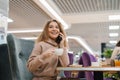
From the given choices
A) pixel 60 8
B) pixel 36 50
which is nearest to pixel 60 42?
pixel 36 50

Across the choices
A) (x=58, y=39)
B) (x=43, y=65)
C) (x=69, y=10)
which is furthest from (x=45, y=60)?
(x=69, y=10)

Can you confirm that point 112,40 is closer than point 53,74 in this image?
No

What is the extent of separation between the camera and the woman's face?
2.21m

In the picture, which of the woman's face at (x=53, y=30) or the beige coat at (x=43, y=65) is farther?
the woman's face at (x=53, y=30)

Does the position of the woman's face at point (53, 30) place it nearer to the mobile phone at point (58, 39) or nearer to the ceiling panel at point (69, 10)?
the mobile phone at point (58, 39)

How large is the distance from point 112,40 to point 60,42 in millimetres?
10544

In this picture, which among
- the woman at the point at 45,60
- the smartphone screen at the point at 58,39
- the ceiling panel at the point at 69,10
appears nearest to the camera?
the woman at the point at 45,60

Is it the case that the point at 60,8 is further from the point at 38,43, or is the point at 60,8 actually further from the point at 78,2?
the point at 38,43

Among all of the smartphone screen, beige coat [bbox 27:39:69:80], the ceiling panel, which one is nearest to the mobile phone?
the smartphone screen

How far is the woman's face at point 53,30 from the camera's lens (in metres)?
2.21

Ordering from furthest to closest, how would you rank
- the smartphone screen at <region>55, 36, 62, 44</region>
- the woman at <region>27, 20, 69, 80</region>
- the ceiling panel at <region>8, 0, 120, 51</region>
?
1. the ceiling panel at <region>8, 0, 120, 51</region>
2. the smartphone screen at <region>55, 36, 62, 44</region>
3. the woman at <region>27, 20, 69, 80</region>

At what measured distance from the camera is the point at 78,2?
5.50 meters

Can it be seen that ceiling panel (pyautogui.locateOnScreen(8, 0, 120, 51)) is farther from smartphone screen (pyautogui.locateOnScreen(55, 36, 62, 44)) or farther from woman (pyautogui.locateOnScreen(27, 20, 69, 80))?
woman (pyautogui.locateOnScreen(27, 20, 69, 80))

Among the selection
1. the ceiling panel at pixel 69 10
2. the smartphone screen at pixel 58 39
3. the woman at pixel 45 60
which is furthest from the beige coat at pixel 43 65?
the ceiling panel at pixel 69 10
